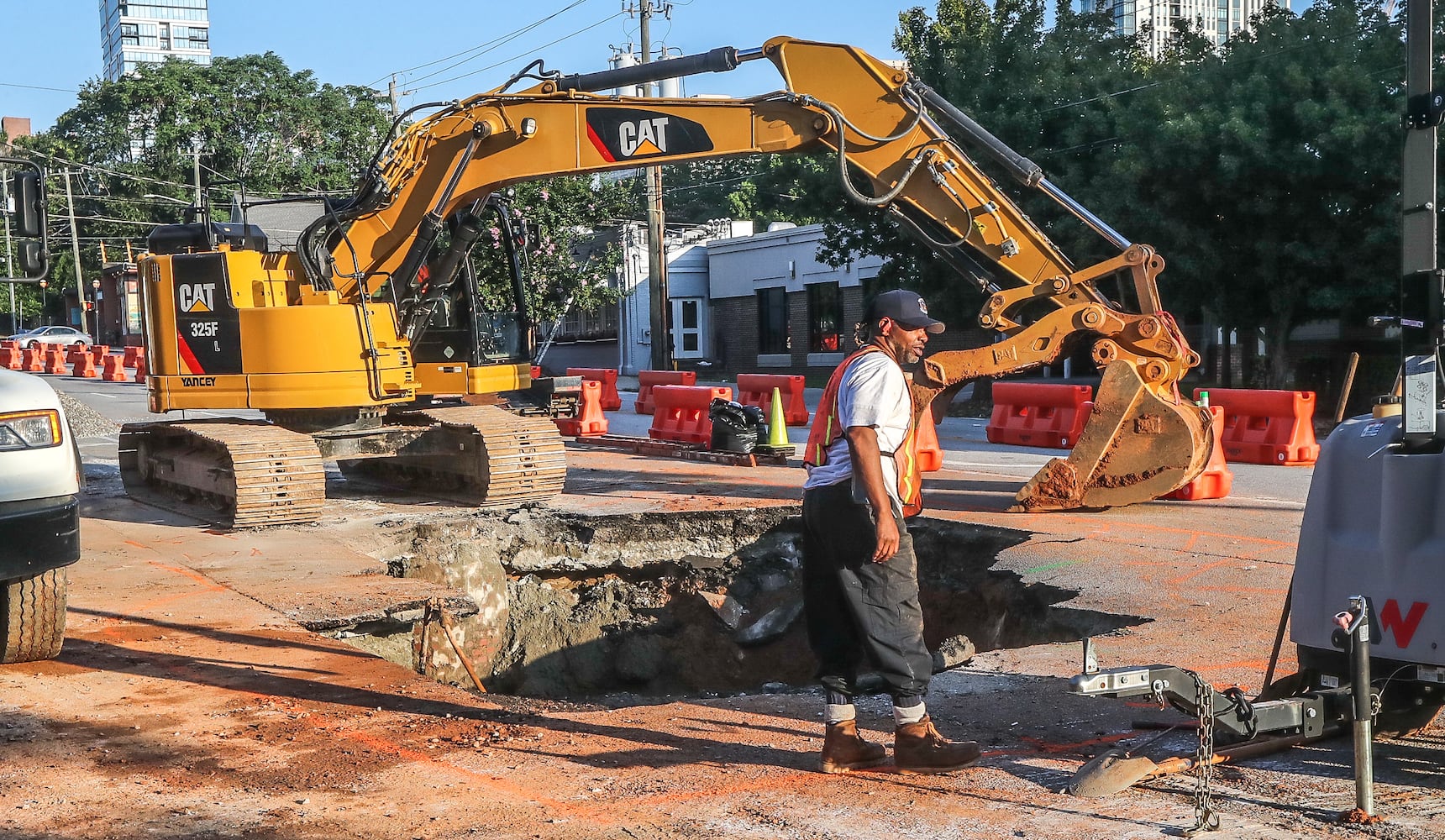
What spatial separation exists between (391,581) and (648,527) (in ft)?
10.2

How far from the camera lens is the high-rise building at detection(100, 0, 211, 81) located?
598 feet

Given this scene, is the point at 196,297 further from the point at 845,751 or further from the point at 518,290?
the point at 845,751

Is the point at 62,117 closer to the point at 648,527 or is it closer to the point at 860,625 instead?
the point at 648,527

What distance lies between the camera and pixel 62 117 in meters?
67.4

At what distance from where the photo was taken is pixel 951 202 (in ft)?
39.3

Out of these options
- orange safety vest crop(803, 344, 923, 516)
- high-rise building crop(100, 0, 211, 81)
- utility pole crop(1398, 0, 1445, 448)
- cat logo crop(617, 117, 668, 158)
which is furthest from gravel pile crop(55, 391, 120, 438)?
high-rise building crop(100, 0, 211, 81)

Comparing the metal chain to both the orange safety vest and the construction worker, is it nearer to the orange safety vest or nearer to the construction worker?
the construction worker

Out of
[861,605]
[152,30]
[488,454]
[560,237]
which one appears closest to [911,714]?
[861,605]

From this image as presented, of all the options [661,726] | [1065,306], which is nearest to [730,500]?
[1065,306]

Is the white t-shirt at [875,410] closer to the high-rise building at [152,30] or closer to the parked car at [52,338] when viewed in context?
the parked car at [52,338]

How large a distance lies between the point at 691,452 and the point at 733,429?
82 centimetres

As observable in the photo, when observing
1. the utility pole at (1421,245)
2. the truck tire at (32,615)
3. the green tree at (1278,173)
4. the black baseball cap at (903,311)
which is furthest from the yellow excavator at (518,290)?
the green tree at (1278,173)

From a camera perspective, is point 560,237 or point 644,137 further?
point 560,237

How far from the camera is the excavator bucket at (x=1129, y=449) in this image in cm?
1155
